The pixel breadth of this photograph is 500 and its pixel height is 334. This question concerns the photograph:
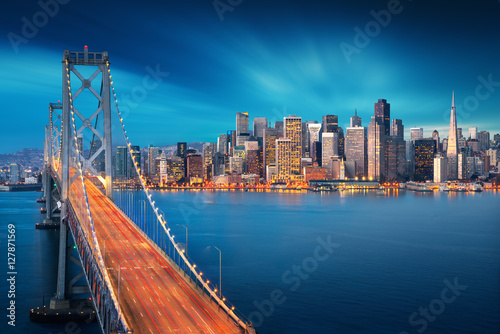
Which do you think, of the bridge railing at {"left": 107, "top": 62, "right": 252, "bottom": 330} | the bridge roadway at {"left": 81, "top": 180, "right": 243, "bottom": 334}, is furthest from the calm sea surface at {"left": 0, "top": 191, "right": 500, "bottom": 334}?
the bridge roadway at {"left": 81, "top": 180, "right": 243, "bottom": 334}

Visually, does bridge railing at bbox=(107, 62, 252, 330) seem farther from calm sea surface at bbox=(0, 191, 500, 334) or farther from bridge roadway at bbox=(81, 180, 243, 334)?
calm sea surface at bbox=(0, 191, 500, 334)

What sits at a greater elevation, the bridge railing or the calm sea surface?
the bridge railing

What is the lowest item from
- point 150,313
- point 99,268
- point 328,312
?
point 328,312

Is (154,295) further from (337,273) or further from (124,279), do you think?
(337,273)

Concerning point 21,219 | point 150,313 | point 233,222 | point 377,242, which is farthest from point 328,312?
point 21,219

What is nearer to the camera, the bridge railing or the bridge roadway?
the bridge roadway

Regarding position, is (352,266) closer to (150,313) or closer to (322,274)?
(322,274)
